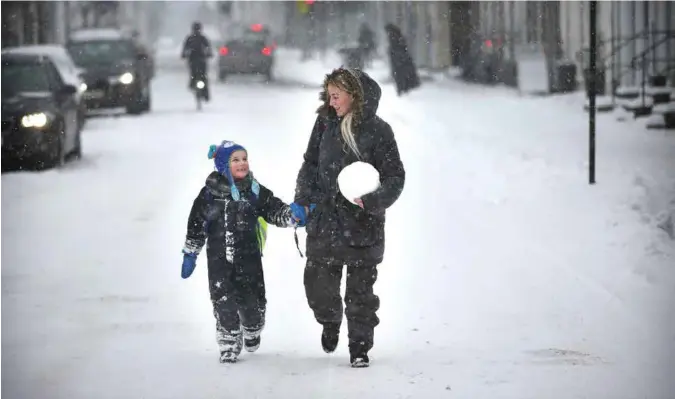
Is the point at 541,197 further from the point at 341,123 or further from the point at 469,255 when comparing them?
the point at 341,123

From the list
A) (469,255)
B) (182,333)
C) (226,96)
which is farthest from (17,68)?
(226,96)

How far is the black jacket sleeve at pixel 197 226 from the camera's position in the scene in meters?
6.98

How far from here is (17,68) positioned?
19.4 meters

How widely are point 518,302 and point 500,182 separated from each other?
6454 millimetres

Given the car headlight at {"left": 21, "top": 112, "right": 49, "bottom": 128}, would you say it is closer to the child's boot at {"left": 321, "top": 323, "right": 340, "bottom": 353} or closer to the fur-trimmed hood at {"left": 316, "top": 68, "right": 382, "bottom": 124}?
the child's boot at {"left": 321, "top": 323, "right": 340, "bottom": 353}

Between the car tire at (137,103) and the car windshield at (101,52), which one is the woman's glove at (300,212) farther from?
the car windshield at (101,52)

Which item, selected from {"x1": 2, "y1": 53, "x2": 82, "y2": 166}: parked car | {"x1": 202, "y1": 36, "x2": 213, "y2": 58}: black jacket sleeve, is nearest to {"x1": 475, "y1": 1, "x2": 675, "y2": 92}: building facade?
{"x1": 202, "y1": 36, "x2": 213, "y2": 58}: black jacket sleeve

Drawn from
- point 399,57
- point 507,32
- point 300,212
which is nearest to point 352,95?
point 300,212

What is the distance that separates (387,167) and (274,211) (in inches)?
25.6

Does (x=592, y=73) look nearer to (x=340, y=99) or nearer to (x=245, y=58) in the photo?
(x=340, y=99)

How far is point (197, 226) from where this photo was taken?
7.00m

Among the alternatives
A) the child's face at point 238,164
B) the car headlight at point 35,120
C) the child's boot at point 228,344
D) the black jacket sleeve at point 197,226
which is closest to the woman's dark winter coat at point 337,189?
the child's face at point 238,164

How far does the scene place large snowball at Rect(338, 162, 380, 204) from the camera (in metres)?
6.57

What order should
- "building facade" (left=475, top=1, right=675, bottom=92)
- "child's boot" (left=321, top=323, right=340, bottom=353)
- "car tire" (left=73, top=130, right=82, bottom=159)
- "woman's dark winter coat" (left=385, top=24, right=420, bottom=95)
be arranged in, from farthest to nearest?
1. "woman's dark winter coat" (left=385, top=24, right=420, bottom=95)
2. "building facade" (left=475, top=1, right=675, bottom=92)
3. "car tire" (left=73, top=130, right=82, bottom=159)
4. "child's boot" (left=321, top=323, right=340, bottom=353)
